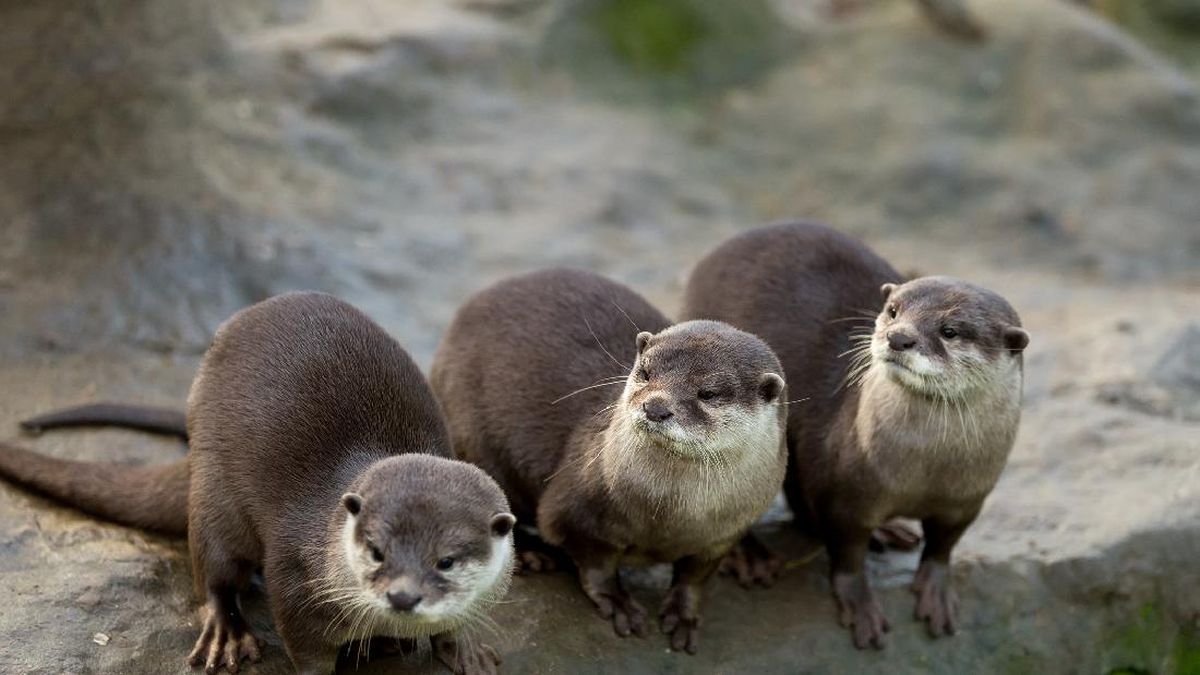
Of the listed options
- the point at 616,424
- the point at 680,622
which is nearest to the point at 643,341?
the point at 616,424

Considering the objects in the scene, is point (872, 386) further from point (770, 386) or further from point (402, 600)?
point (402, 600)

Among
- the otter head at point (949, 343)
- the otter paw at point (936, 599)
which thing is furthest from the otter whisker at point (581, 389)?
the otter paw at point (936, 599)

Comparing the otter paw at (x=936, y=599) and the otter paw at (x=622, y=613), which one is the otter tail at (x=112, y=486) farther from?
the otter paw at (x=936, y=599)

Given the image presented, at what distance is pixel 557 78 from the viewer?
7.66m

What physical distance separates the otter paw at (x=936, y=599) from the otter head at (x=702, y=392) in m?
0.79

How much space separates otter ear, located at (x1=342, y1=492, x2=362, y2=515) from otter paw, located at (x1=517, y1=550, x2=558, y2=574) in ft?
2.96

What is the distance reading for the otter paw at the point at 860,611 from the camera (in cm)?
394

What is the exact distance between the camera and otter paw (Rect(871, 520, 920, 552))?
14.3ft

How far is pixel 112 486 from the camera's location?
3.80 meters

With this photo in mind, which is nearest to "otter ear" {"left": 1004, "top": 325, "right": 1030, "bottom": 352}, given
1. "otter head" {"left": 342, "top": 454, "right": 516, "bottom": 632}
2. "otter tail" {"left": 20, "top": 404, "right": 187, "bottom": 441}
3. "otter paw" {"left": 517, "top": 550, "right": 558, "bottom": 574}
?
"otter paw" {"left": 517, "top": 550, "right": 558, "bottom": 574}

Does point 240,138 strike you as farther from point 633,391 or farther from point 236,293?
point 633,391

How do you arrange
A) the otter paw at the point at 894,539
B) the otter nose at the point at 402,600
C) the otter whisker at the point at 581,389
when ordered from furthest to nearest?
the otter paw at the point at 894,539, the otter whisker at the point at 581,389, the otter nose at the point at 402,600

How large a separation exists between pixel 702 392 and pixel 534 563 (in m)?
0.78

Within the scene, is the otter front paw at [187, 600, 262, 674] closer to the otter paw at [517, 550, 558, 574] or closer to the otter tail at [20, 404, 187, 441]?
the otter paw at [517, 550, 558, 574]
